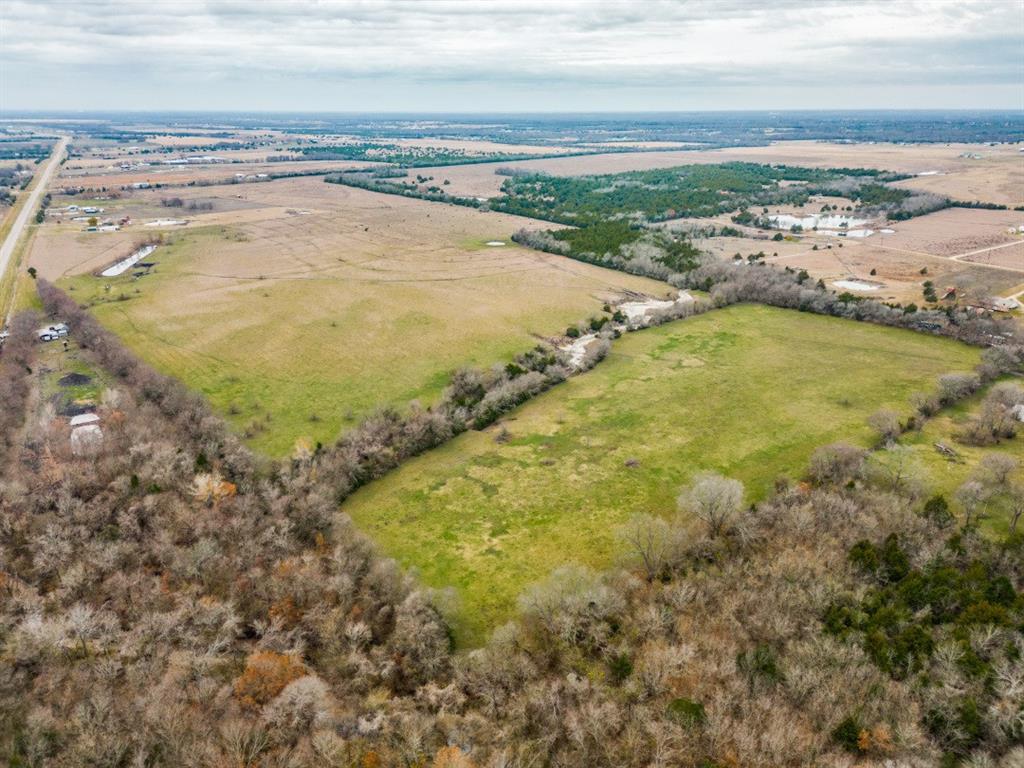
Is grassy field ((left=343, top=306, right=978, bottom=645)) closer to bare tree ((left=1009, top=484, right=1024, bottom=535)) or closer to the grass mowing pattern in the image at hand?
the grass mowing pattern


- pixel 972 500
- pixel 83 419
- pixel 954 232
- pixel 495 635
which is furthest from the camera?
pixel 954 232

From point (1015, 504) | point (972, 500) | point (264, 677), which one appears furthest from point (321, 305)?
point (1015, 504)

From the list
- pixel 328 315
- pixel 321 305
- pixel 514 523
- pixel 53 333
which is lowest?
pixel 514 523

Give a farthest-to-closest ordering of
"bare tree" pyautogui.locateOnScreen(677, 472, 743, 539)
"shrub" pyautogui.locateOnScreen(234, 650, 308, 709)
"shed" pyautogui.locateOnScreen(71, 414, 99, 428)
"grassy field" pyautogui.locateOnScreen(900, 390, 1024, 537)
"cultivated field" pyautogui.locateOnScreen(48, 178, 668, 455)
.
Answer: "cultivated field" pyautogui.locateOnScreen(48, 178, 668, 455), "shed" pyautogui.locateOnScreen(71, 414, 99, 428), "grassy field" pyautogui.locateOnScreen(900, 390, 1024, 537), "bare tree" pyautogui.locateOnScreen(677, 472, 743, 539), "shrub" pyautogui.locateOnScreen(234, 650, 308, 709)

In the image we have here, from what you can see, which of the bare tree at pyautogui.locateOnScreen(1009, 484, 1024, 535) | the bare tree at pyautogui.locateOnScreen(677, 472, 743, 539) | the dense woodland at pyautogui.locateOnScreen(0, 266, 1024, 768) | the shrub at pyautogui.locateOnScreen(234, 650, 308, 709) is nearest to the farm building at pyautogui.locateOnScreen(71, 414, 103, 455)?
the dense woodland at pyautogui.locateOnScreen(0, 266, 1024, 768)

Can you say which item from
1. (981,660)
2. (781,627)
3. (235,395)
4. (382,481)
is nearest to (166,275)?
(235,395)

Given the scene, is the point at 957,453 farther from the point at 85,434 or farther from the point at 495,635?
the point at 85,434

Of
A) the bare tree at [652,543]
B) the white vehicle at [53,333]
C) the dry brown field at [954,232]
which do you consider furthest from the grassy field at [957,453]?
the white vehicle at [53,333]
